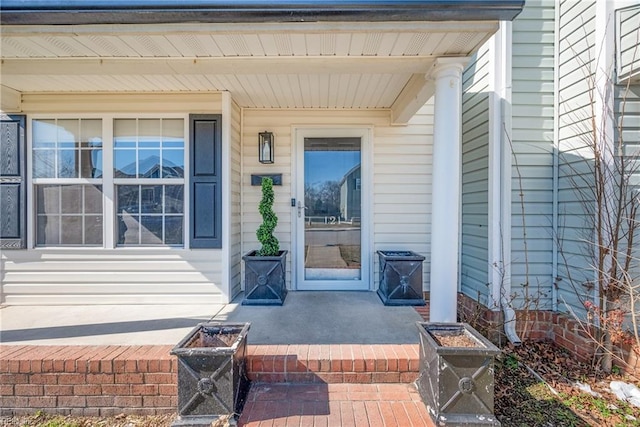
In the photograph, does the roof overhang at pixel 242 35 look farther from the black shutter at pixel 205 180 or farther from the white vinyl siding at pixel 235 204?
the white vinyl siding at pixel 235 204

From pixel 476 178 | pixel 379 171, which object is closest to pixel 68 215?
pixel 379 171

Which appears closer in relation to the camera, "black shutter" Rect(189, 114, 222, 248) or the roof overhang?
the roof overhang

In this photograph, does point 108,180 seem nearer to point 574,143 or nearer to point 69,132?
point 69,132

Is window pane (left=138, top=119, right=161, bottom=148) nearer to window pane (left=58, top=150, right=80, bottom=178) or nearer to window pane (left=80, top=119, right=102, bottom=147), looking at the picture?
window pane (left=80, top=119, right=102, bottom=147)

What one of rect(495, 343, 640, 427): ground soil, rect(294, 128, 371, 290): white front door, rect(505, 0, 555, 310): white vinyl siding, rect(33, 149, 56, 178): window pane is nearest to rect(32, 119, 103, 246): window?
rect(33, 149, 56, 178): window pane

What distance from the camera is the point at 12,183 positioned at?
3.52m

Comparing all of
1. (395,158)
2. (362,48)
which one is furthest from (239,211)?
(362,48)

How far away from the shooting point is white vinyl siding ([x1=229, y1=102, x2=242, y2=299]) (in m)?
3.60

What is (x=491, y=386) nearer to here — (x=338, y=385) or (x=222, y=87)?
(x=338, y=385)

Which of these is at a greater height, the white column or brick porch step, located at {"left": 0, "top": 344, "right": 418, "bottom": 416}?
the white column

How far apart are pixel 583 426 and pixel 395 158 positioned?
3.09 meters

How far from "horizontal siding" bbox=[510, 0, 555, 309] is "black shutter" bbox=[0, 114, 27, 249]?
547 centimetres

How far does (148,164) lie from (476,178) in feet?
12.6

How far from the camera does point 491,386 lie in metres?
1.81
